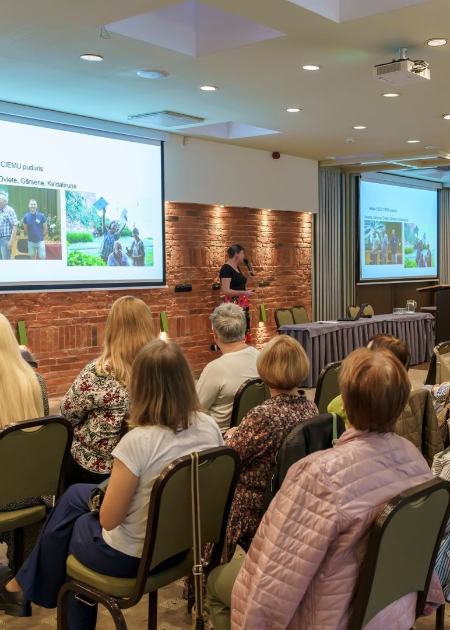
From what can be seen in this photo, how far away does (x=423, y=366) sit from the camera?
10211mm

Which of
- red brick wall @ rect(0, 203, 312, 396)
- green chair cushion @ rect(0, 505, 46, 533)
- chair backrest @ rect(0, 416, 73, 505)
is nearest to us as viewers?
chair backrest @ rect(0, 416, 73, 505)

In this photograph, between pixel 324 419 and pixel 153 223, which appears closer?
pixel 324 419

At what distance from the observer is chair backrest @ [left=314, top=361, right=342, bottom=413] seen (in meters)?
4.01

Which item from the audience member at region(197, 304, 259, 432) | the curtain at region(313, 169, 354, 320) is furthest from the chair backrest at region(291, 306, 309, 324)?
the audience member at region(197, 304, 259, 432)

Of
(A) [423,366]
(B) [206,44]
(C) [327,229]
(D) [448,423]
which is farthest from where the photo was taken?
(C) [327,229]

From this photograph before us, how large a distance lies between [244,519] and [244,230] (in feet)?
26.0

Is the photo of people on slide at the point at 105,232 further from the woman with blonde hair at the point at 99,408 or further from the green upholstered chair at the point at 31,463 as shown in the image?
the green upholstered chair at the point at 31,463

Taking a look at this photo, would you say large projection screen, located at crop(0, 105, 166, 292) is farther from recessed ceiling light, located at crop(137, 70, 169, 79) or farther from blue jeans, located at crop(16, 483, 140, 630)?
blue jeans, located at crop(16, 483, 140, 630)

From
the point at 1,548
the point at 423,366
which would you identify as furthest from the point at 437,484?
the point at 423,366

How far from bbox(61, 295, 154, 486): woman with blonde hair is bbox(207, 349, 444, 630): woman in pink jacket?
142cm

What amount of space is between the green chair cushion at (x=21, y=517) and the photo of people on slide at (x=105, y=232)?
5314 mm

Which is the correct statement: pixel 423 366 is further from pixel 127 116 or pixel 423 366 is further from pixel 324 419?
pixel 324 419

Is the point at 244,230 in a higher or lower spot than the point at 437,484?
higher

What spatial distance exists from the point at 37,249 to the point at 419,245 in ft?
31.4
